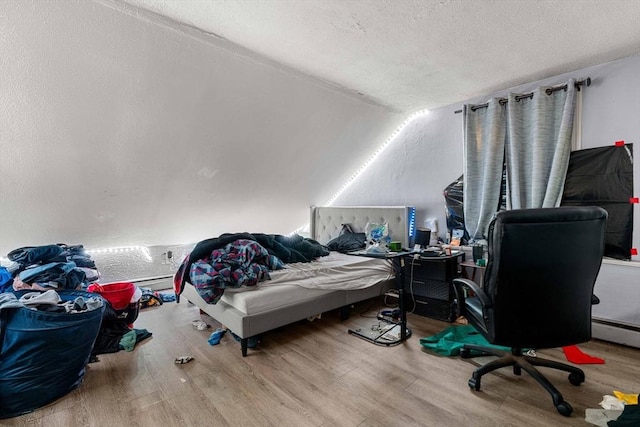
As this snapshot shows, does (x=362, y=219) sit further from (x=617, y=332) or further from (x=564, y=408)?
(x=564, y=408)

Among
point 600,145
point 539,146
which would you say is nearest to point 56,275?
point 539,146

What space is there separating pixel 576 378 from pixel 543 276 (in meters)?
0.88

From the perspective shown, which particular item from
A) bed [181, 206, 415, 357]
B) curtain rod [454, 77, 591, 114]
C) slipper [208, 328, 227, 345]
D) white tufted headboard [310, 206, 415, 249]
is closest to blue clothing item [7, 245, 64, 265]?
bed [181, 206, 415, 357]

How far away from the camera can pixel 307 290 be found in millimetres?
2707

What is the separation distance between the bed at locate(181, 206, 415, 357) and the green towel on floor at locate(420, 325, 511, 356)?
2.70 feet

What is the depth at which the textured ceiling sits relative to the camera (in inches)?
76.4

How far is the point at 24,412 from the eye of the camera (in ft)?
5.53

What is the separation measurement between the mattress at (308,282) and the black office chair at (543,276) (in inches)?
54.8

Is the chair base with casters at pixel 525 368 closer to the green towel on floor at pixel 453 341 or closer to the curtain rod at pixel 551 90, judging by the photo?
the green towel on floor at pixel 453 341

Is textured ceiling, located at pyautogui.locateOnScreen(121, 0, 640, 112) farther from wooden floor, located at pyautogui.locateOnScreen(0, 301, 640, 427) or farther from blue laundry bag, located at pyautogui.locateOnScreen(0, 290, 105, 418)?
wooden floor, located at pyautogui.locateOnScreen(0, 301, 640, 427)

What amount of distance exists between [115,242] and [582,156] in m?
5.31

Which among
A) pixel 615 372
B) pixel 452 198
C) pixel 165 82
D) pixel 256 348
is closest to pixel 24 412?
pixel 256 348

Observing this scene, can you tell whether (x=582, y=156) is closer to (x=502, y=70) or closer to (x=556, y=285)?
(x=502, y=70)

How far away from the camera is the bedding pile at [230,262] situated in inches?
95.0
